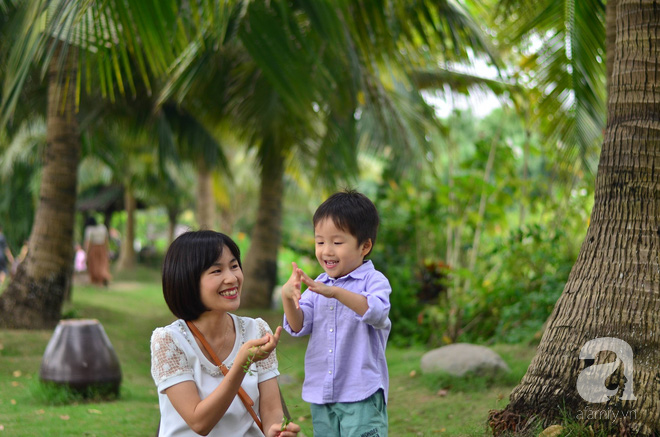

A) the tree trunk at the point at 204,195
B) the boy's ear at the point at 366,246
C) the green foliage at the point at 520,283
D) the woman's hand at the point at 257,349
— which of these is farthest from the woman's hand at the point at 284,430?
the tree trunk at the point at 204,195

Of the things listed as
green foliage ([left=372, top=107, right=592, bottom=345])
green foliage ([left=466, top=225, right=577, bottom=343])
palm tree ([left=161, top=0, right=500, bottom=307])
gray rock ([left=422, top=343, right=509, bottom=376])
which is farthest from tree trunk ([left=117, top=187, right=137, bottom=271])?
gray rock ([left=422, top=343, right=509, bottom=376])

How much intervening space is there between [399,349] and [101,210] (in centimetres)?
1979

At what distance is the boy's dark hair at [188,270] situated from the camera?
7.85 feet

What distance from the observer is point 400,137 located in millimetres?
9672

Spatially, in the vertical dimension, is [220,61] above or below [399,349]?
above

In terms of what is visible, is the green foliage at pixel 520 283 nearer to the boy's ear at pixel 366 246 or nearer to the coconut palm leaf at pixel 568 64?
the coconut palm leaf at pixel 568 64

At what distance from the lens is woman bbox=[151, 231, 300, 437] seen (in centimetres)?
225

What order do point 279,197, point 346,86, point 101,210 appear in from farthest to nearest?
point 101,210 → point 279,197 → point 346,86

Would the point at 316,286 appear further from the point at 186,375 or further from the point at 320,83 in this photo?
the point at 320,83

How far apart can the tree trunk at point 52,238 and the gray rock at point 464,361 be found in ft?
16.0

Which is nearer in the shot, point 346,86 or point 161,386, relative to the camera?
point 161,386

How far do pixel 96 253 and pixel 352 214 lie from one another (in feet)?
48.5

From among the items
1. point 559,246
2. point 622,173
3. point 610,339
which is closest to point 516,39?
point 559,246

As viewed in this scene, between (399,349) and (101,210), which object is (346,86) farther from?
(101,210)
